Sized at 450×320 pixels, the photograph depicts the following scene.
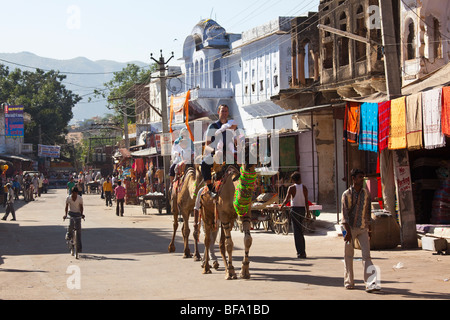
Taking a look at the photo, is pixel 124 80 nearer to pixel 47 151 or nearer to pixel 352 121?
pixel 47 151

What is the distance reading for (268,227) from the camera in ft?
81.3

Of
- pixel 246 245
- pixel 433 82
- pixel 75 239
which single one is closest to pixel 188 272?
pixel 246 245

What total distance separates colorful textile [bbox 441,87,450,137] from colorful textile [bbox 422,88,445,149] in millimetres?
97

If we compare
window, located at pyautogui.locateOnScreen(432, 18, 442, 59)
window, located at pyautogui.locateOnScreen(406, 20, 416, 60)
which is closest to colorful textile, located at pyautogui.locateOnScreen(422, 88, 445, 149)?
window, located at pyautogui.locateOnScreen(432, 18, 442, 59)

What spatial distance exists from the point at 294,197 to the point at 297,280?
4.62m

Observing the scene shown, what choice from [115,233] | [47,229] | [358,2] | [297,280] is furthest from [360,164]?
[297,280]

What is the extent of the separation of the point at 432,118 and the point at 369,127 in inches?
96.0

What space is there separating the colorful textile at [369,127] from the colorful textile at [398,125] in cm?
62

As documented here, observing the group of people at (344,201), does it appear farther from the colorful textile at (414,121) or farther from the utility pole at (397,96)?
the colorful textile at (414,121)

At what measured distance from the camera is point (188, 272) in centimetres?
1412

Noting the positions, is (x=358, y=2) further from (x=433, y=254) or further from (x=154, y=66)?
(x=154, y=66)

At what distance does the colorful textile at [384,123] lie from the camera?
58.4ft

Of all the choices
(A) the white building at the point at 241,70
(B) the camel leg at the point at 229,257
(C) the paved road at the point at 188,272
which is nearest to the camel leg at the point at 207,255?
(C) the paved road at the point at 188,272
